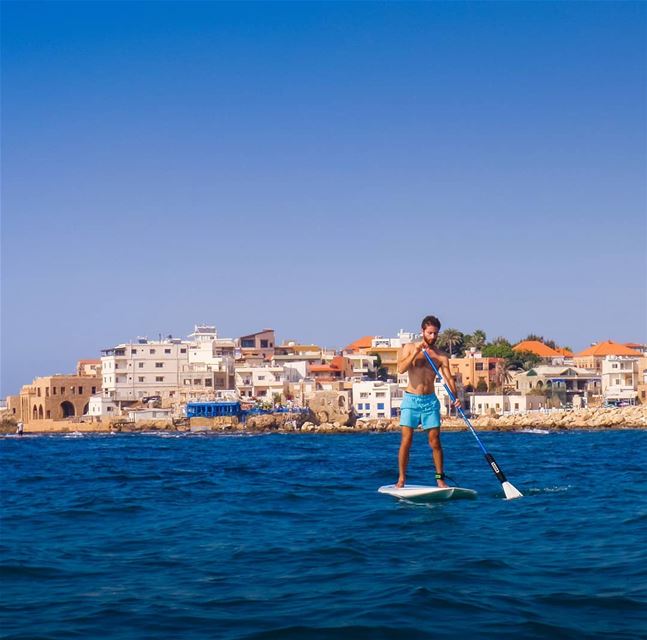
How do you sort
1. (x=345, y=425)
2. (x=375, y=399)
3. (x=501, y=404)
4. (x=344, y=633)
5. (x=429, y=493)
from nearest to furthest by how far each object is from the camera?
(x=344, y=633), (x=429, y=493), (x=345, y=425), (x=375, y=399), (x=501, y=404)

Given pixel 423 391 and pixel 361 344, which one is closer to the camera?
pixel 423 391

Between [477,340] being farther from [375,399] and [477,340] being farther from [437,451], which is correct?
[437,451]

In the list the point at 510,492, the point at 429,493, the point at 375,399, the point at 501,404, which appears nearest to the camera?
the point at 429,493

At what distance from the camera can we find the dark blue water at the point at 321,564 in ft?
21.6

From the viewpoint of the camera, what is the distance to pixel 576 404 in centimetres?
9681

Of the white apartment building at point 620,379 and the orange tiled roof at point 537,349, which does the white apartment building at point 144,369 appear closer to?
the white apartment building at point 620,379

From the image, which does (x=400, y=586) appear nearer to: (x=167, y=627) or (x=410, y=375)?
(x=167, y=627)

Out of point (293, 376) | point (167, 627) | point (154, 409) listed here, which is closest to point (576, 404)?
point (293, 376)

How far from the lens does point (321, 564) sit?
847 cm

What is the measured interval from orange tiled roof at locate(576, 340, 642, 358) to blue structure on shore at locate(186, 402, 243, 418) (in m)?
47.8

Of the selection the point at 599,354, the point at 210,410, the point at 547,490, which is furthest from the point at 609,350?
the point at 547,490

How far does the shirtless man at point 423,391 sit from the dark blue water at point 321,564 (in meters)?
0.95

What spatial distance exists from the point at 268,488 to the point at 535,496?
4038 mm

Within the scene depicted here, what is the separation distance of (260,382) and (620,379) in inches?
1382
